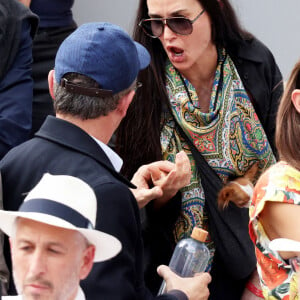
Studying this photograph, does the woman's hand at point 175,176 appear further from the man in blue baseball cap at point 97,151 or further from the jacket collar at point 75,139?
the jacket collar at point 75,139

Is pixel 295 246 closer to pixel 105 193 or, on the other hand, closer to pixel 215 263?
pixel 105 193

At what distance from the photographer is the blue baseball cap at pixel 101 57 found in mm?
2943

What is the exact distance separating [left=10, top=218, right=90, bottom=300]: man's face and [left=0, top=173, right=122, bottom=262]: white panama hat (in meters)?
0.03

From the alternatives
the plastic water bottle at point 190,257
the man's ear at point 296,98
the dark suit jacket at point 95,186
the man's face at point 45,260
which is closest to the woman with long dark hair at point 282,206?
the man's ear at point 296,98

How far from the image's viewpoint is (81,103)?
2920 millimetres

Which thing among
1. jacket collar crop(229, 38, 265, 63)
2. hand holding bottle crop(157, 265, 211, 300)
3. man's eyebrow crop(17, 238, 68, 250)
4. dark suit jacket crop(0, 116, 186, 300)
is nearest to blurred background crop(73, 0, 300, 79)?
jacket collar crop(229, 38, 265, 63)

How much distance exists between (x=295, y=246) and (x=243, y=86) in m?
1.61

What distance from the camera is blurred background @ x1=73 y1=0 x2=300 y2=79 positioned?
5.98m

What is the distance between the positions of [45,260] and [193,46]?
188 cm

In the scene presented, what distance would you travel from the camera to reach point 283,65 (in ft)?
20.0

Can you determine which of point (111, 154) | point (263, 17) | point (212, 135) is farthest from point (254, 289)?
point (263, 17)

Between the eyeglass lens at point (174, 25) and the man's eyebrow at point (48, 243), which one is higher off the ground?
the man's eyebrow at point (48, 243)

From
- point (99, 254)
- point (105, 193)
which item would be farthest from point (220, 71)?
point (99, 254)

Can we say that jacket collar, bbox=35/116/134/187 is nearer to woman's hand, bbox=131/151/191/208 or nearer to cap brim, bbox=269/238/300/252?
cap brim, bbox=269/238/300/252
